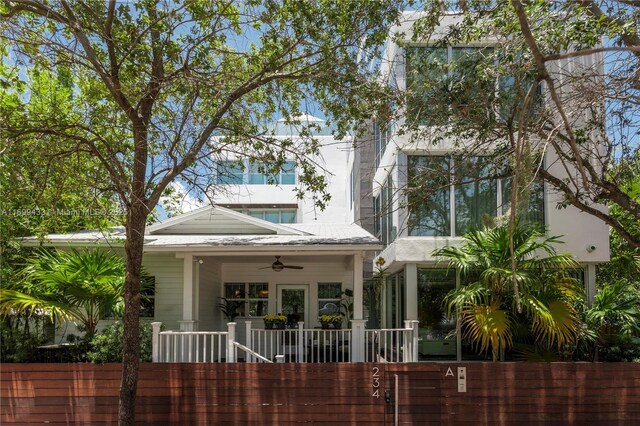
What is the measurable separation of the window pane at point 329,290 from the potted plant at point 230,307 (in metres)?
2.42

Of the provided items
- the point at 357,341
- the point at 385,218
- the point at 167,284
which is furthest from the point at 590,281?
the point at 167,284

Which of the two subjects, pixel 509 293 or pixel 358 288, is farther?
pixel 358 288

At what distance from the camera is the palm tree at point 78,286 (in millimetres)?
11117

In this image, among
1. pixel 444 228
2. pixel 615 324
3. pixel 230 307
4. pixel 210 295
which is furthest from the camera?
pixel 230 307

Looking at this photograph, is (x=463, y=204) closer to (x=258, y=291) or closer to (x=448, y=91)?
(x=448, y=91)

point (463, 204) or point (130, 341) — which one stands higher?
point (463, 204)

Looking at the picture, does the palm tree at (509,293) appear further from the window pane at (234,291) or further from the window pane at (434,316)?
the window pane at (234,291)

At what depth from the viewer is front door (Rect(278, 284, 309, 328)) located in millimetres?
18344

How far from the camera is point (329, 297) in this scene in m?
18.5

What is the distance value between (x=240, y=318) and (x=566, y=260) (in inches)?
Result: 383

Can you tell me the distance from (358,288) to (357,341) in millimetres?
1172

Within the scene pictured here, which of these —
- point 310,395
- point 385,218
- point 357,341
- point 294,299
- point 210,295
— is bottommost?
point 310,395

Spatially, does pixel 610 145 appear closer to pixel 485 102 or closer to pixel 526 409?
pixel 485 102

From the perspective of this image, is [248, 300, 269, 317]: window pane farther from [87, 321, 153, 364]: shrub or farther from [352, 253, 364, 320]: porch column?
[87, 321, 153, 364]: shrub
